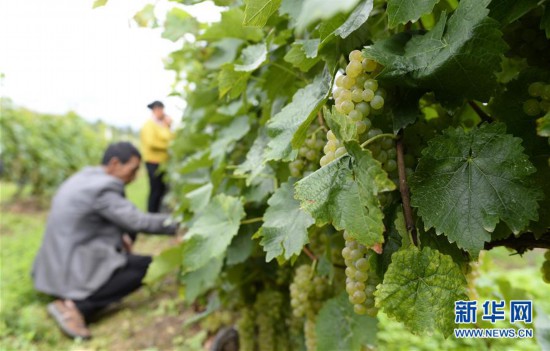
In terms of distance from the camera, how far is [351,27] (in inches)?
26.8

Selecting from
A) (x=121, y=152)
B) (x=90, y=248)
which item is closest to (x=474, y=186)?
(x=90, y=248)

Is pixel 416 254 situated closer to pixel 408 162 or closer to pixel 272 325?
pixel 408 162

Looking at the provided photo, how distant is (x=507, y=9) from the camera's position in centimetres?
68

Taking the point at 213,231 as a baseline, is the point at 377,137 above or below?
above

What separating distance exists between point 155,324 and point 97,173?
1.46 meters

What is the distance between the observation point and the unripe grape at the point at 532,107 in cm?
74

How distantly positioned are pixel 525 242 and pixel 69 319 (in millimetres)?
3431

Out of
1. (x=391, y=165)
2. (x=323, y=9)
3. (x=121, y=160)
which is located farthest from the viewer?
(x=121, y=160)

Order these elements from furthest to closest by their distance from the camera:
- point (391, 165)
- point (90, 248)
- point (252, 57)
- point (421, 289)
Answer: point (90, 248) → point (252, 57) → point (391, 165) → point (421, 289)

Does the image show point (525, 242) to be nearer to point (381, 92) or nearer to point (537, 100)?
point (537, 100)

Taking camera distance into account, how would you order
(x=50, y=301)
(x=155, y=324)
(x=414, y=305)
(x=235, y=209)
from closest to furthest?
(x=414, y=305)
(x=235, y=209)
(x=155, y=324)
(x=50, y=301)

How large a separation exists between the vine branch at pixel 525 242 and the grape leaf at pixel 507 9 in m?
0.38

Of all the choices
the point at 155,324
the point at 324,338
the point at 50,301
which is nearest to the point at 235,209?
the point at 324,338

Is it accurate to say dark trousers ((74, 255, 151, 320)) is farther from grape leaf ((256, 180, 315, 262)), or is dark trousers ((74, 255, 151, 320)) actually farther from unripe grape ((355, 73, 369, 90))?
unripe grape ((355, 73, 369, 90))
